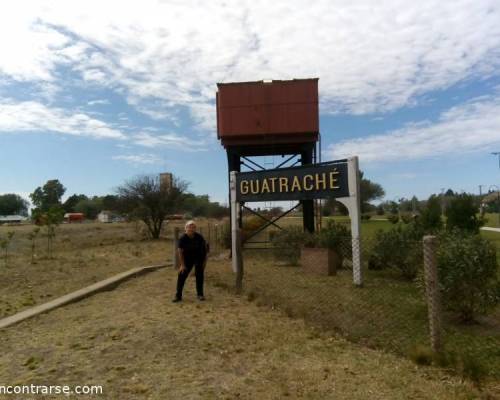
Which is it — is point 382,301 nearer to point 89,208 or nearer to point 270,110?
point 270,110

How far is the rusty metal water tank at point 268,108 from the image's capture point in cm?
1588

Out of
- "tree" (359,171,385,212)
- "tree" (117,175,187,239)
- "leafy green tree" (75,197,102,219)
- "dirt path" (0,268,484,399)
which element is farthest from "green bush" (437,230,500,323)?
"leafy green tree" (75,197,102,219)

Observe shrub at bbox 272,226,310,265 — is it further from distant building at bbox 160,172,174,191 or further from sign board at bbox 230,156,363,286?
distant building at bbox 160,172,174,191

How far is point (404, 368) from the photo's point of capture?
4.48 meters

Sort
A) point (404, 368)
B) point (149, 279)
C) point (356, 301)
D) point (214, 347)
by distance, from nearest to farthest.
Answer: point (404, 368) → point (214, 347) → point (356, 301) → point (149, 279)

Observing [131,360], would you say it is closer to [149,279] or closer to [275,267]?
[149,279]

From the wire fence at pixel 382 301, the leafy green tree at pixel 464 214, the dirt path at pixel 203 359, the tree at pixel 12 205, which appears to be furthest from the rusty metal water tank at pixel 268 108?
the tree at pixel 12 205

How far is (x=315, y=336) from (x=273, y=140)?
11.4 m

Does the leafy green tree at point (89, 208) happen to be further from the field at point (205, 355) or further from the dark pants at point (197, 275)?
the field at point (205, 355)

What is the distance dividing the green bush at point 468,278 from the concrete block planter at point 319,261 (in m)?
4.38

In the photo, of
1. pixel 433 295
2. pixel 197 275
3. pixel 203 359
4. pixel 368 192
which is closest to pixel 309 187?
pixel 197 275

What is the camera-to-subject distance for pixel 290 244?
1352 cm

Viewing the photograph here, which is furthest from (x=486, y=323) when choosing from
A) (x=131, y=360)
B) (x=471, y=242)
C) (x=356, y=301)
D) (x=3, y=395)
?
(x=3, y=395)

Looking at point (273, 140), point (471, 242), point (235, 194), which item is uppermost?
point (273, 140)
